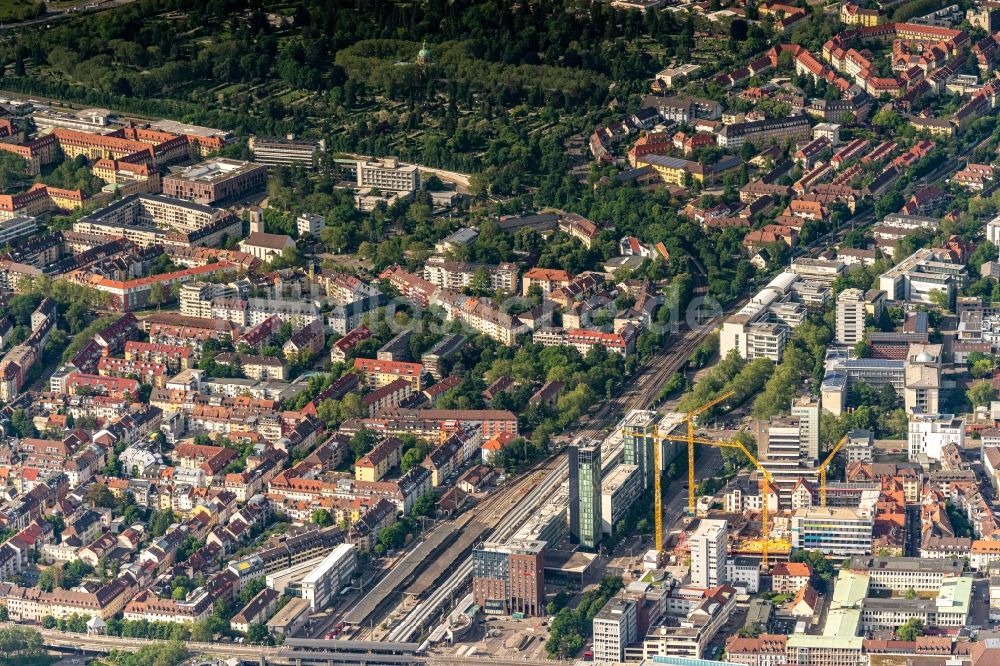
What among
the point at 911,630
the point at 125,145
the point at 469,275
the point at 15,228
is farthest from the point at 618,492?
the point at 125,145

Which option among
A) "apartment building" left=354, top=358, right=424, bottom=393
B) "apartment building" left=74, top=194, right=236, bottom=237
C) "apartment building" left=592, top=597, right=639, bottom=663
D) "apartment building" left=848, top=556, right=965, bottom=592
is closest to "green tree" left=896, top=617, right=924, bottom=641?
"apartment building" left=848, top=556, right=965, bottom=592

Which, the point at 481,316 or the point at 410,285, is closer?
the point at 481,316

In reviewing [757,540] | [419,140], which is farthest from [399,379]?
[419,140]

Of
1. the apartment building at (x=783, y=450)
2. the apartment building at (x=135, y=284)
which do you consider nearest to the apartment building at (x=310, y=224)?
the apartment building at (x=135, y=284)

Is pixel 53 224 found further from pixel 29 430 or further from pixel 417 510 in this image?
pixel 417 510

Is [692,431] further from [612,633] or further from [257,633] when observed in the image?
[257,633]

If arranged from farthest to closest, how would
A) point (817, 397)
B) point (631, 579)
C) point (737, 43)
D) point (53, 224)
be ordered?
point (737, 43), point (53, 224), point (817, 397), point (631, 579)
